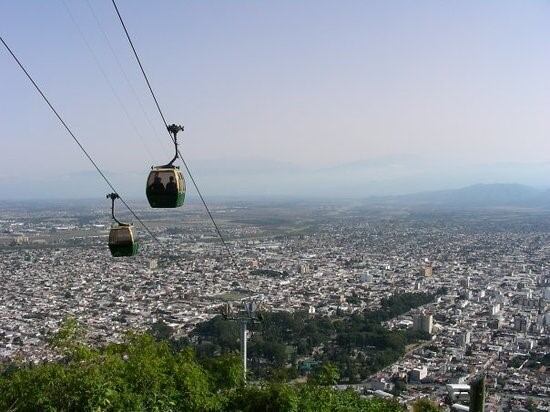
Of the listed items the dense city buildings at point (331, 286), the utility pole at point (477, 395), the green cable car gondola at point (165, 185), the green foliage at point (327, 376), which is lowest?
the dense city buildings at point (331, 286)

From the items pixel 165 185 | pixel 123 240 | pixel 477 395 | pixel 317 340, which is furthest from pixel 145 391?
pixel 317 340

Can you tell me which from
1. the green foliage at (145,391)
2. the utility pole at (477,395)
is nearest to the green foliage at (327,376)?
the green foliage at (145,391)

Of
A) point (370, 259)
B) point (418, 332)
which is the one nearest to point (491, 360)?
point (418, 332)

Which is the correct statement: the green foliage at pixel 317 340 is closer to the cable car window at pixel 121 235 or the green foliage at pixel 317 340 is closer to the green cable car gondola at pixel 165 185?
the cable car window at pixel 121 235

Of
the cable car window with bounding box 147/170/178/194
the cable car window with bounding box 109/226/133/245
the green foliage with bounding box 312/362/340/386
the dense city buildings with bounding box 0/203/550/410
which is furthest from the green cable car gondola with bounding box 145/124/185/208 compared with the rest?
the dense city buildings with bounding box 0/203/550/410

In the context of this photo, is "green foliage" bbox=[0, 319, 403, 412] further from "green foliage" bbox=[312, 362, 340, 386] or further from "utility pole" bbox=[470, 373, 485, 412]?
"utility pole" bbox=[470, 373, 485, 412]

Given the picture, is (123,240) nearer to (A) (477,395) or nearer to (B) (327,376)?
(B) (327,376)
